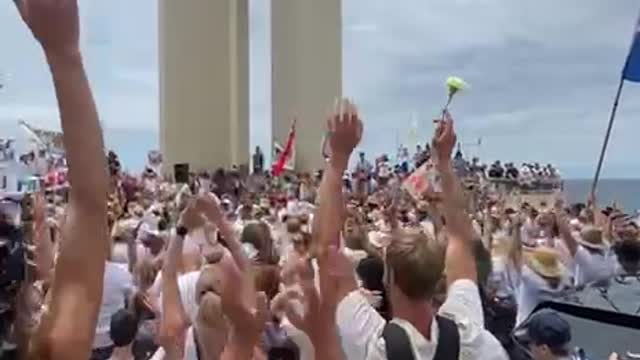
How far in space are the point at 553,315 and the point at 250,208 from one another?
529 inches

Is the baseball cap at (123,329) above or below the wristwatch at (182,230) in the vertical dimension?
below

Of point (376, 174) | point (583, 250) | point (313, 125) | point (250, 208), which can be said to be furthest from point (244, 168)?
point (583, 250)

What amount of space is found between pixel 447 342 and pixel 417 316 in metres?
0.14

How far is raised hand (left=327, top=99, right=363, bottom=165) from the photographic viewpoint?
4527 mm

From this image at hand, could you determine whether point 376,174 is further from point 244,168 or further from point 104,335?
point 104,335

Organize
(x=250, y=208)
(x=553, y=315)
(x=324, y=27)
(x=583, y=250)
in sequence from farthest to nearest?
(x=324, y=27), (x=250, y=208), (x=583, y=250), (x=553, y=315)

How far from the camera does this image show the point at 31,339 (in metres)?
2.44

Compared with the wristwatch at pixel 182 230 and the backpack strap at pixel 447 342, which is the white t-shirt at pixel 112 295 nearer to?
the wristwatch at pixel 182 230

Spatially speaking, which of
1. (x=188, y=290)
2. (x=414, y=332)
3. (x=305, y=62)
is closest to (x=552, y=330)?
(x=414, y=332)

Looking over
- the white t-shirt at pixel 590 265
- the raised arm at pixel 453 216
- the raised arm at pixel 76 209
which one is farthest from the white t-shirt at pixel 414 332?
the white t-shirt at pixel 590 265

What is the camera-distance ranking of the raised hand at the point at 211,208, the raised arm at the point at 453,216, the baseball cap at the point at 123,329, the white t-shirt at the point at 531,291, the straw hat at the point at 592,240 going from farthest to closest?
1. the straw hat at the point at 592,240
2. the white t-shirt at the point at 531,291
3. the baseball cap at the point at 123,329
4. the raised hand at the point at 211,208
5. the raised arm at the point at 453,216

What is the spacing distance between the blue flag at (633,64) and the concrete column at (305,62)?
30.1m

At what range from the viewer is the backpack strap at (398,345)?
4.02m

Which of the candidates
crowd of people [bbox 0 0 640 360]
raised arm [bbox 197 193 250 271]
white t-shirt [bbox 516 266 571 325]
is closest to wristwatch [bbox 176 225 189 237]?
crowd of people [bbox 0 0 640 360]
